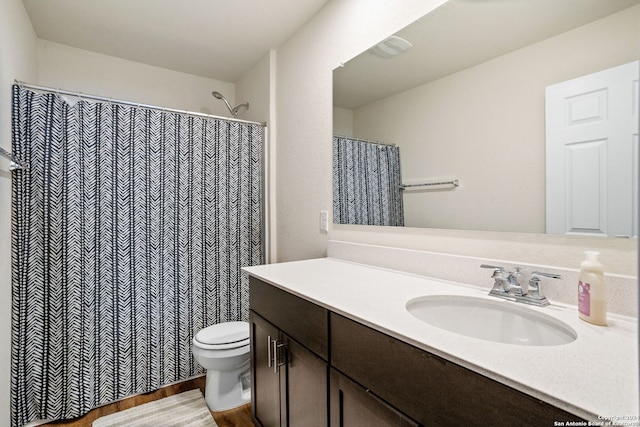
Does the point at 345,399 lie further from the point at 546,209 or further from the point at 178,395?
the point at 178,395

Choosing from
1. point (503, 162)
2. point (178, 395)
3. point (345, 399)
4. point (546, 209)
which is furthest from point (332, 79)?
point (178, 395)

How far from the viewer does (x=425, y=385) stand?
26.5 inches

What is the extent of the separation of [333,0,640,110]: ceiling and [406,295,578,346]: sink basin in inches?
34.2

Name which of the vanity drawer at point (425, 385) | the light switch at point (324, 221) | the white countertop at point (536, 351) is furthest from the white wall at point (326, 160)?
the vanity drawer at point (425, 385)

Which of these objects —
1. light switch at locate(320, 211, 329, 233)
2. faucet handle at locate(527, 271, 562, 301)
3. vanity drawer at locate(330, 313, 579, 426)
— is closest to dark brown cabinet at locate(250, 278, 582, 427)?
vanity drawer at locate(330, 313, 579, 426)

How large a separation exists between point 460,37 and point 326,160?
90 centimetres

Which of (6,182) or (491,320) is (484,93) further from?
(6,182)

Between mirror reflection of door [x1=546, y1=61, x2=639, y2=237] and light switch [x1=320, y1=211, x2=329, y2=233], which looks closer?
mirror reflection of door [x1=546, y1=61, x2=639, y2=237]

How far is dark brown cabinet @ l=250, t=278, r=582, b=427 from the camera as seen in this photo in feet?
1.89

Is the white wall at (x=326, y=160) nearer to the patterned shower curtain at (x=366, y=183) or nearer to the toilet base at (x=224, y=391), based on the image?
the patterned shower curtain at (x=366, y=183)

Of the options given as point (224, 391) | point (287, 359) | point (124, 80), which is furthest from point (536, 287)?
→ point (124, 80)

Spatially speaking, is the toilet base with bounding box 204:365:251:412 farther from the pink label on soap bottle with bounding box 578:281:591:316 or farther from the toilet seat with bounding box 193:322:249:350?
the pink label on soap bottle with bounding box 578:281:591:316

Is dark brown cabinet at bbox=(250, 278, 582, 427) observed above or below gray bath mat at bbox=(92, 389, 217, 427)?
above

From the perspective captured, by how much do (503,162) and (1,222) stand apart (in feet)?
7.35
